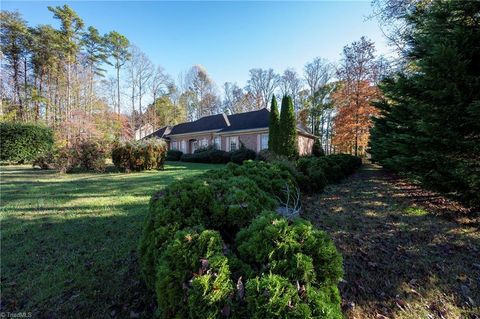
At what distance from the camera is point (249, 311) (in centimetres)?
135

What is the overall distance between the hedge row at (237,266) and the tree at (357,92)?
68.8 feet

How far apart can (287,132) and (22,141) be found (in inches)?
704

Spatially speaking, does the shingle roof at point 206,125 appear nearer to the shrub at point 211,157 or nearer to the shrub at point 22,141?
the shrub at point 211,157

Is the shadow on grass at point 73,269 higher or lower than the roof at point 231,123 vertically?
lower

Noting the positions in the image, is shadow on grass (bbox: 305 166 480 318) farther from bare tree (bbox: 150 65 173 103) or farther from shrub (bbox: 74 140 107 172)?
bare tree (bbox: 150 65 173 103)

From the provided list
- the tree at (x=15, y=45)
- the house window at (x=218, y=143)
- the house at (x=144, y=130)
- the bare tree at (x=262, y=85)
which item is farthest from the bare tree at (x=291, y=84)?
the tree at (x=15, y=45)

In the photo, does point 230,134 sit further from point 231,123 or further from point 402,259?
point 402,259

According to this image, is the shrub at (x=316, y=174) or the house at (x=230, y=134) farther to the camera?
the house at (x=230, y=134)

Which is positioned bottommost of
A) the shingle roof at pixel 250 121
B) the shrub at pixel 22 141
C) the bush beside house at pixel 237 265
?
the bush beside house at pixel 237 265

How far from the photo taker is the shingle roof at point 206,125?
23.3 metres

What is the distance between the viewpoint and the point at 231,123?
22.6 m

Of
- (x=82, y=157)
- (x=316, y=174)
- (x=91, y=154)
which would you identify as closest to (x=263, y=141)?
(x=91, y=154)

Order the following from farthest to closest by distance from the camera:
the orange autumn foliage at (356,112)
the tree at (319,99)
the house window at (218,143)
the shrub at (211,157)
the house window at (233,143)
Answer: the tree at (319,99) → the house window at (218,143) → the house window at (233,143) → the orange autumn foliage at (356,112) → the shrub at (211,157)

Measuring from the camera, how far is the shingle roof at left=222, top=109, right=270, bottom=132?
2003 centimetres
